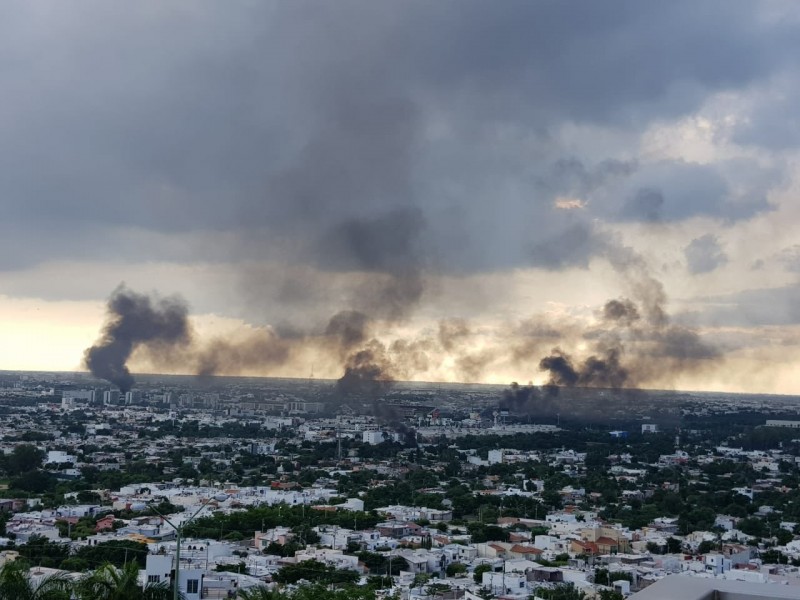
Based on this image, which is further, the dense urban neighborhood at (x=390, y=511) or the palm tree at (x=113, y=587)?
the dense urban neighborhood at (x=390, y=511)

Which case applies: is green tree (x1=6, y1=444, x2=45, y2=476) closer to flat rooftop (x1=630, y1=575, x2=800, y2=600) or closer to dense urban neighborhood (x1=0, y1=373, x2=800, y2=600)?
dense urban neighborhood (x1=0, y1=373, x2=800, y2=600)

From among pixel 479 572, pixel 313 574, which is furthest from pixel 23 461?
pixel 479 572

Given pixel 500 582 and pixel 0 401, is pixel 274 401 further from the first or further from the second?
pixel 500 582

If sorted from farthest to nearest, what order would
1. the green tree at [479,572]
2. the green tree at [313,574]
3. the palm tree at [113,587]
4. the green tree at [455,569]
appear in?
the green tree at [455,569]
the green tree at [479,572]
the green tree at [313,574]
the palm tree at [113,587]

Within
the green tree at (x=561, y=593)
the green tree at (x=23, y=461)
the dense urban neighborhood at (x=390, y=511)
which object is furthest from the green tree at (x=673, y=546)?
the green tree at (x=23, y=461)

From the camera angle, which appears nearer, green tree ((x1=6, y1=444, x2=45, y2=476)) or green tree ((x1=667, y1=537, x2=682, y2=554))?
green tree ((x1=667, y1=537, x2=682, y2=554))

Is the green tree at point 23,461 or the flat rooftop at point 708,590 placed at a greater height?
the flat rooftop at point 708,590

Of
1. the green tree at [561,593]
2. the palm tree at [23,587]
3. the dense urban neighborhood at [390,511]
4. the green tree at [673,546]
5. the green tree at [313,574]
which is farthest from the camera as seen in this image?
the green tree at [673,546]

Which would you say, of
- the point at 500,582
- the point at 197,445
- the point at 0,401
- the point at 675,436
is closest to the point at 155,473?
the point at 197,445

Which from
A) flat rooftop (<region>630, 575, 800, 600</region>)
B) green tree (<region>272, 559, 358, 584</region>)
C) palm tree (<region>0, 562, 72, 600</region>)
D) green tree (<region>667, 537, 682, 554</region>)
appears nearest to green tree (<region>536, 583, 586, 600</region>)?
green tree (<region>272, 559, 358, 584</region>)

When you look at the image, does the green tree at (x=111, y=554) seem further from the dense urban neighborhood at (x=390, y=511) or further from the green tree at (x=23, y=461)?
the green tree at (x=23, y=461)
